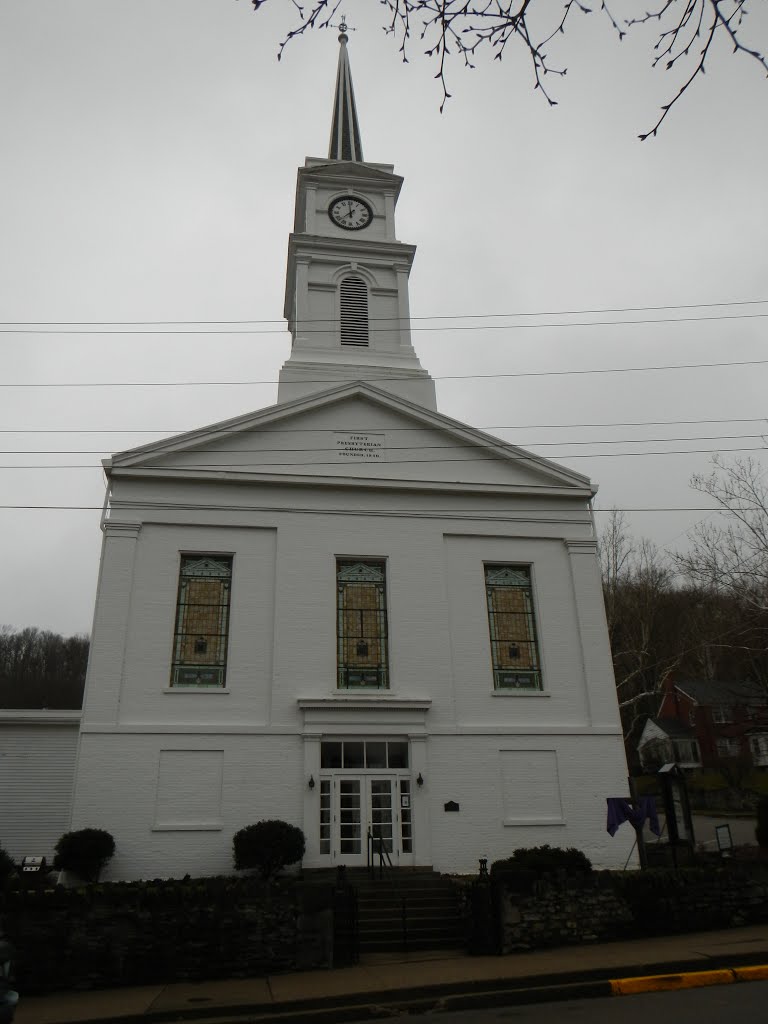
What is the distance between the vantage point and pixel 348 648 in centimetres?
1948

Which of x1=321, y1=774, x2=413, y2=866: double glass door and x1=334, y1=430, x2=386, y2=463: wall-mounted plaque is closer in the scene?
x1=321, y1=774, x2=413, y2=866: double glass door

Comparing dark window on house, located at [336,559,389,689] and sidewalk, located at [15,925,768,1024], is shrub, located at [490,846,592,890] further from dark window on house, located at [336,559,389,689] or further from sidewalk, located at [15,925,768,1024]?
dark window on house, located at [336,559,389,689]

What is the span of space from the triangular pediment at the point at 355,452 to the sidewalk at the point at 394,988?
39.3 feet

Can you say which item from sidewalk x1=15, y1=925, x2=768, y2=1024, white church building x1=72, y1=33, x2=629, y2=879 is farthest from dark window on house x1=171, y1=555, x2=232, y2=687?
sidewalk x1=15, y1=925, x2=768, y2=1024

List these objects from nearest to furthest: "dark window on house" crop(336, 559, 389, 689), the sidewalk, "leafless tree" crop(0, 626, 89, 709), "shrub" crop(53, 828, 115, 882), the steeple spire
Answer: the sidewalk → "shrub" crop(53, 828, 115, 882) → "dark window on house" crop(336, 559, 389, 689) → the steeple spire → "leafless tree" crop(0, 626, 89, 709)

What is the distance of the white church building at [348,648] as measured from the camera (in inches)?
690

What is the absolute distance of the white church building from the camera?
17.5m

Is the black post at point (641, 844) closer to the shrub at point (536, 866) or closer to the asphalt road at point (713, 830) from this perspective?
the shrub at point (536, 866)

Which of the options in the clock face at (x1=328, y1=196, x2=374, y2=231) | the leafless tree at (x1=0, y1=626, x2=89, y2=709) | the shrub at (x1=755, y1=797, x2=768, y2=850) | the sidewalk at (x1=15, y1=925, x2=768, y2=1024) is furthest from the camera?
the leafless tree at (x1=0, y1=626, x2=89, y2=709)

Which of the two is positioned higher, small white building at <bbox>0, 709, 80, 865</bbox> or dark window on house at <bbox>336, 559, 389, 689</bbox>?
dark window on house at <bbox>336, 559, 389, 689</bbox>

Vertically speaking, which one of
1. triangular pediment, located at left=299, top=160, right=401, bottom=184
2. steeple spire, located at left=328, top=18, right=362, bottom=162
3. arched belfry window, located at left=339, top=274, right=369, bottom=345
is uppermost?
steeple spire, located at left=328, top=18, right=362, bottom=162


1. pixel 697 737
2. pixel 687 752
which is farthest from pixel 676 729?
pixel 687 752

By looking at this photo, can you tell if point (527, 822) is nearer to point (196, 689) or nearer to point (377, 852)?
point (377, 852)

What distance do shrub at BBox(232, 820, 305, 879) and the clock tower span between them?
13.0 meters
